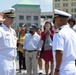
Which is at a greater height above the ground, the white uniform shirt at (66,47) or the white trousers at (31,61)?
the white uniform shirt at (66,47)

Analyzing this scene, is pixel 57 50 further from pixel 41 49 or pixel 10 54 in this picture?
pixel 41 49

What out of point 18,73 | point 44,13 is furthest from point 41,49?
point 44,13

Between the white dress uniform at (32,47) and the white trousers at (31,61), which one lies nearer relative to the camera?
the white dress uniform at (32,47)

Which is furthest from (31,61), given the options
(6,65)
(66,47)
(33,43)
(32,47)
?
(66,47)

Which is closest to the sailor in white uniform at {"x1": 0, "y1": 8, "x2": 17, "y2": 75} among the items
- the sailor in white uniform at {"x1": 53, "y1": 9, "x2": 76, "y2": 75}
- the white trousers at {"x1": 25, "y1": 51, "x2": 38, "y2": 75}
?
the sailor in white uniform at {"x1": 53, "y1": 9, "x2": 76, "y2": 75}

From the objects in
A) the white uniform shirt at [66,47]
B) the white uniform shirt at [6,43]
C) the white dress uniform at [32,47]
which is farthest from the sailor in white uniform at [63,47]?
the white dress uniform at [32,47]

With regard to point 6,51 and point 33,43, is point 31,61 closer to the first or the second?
point 33,43

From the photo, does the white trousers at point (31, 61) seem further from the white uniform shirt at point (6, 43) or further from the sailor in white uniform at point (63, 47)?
the sailor in white uniform at point (63, 47)

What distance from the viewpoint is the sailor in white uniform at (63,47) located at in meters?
5.32

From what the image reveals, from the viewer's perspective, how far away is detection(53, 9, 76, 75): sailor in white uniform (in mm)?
5324

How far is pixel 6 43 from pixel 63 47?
1.19 meters

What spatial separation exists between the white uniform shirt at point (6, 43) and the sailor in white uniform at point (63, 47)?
3.38 feet

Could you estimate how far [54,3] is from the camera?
152 meters

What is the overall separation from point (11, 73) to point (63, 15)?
4.62 ft
